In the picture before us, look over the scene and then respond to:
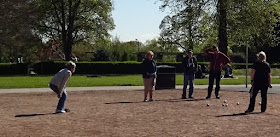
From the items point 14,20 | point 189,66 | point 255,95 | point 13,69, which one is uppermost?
point 14,20

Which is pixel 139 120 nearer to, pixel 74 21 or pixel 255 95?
pixel 255 95

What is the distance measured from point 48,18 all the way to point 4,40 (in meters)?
17.9

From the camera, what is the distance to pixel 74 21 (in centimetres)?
4956

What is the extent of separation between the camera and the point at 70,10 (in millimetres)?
48031

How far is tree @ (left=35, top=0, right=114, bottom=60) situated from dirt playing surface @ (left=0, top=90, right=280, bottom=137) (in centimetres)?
3577

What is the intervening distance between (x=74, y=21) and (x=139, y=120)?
→ 41.4 metres

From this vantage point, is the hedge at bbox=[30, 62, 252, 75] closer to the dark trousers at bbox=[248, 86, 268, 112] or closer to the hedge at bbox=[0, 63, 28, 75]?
the hedge at bbox=[0, 63, 28, 75]

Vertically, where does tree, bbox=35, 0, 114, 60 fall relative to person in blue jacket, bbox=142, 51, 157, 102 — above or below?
above

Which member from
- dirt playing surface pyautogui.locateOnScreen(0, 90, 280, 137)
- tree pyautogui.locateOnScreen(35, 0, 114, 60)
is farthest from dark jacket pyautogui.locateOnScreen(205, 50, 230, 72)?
tree pyautogui.locateOnScreen(35, 0, 114, 60)

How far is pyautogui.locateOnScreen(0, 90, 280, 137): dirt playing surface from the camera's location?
25.5 ft

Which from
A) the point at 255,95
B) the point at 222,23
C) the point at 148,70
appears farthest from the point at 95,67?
the point at 255,95

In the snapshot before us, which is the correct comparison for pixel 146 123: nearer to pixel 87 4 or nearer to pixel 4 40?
pixel 4 40

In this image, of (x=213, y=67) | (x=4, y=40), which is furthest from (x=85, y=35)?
(x=213, y=67)

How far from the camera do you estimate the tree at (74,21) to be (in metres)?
48.0
